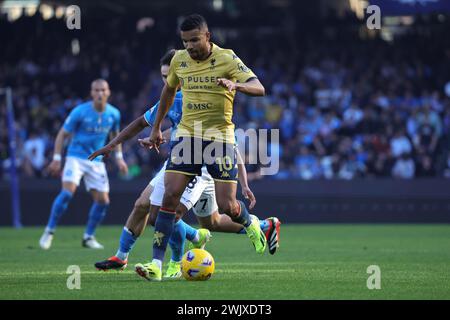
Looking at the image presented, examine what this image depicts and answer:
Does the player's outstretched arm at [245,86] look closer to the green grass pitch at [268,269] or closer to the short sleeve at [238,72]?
the short sleeve at [238,72]

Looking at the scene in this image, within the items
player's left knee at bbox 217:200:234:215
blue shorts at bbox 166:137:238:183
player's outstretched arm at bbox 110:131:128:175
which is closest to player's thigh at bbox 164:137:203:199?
blue shorts at bbox 166:137:238:183

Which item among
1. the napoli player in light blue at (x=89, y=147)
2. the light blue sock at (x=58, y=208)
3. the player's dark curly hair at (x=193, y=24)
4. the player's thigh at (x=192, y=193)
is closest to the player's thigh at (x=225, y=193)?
the player's thigh at (x=192, y=193)

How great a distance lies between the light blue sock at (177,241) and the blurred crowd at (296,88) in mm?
12373

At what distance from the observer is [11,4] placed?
30031 mm

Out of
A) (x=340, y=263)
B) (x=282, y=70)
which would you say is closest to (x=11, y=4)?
(x=282, y=70)

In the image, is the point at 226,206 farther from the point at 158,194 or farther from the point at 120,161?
the point at 120,161

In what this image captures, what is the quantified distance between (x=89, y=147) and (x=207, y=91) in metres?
6.86

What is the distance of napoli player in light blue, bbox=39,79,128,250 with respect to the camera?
50.0ft

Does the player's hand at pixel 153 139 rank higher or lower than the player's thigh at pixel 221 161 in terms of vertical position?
higher

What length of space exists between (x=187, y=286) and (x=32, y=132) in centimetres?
1660

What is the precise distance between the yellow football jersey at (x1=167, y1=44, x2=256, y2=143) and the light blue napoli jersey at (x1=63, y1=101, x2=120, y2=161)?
20.9 ft

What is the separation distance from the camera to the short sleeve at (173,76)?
914 cm

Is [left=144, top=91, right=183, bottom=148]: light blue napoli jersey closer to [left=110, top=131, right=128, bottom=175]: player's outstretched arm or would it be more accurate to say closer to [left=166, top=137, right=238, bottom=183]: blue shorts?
[left=166, top=137, right=238, bottom=183]: blue shorts

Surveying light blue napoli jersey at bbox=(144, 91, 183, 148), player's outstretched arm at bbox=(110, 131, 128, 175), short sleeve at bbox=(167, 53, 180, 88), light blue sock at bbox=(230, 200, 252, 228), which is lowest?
light blue sock at bbox=(230, 200, 252, 228)
